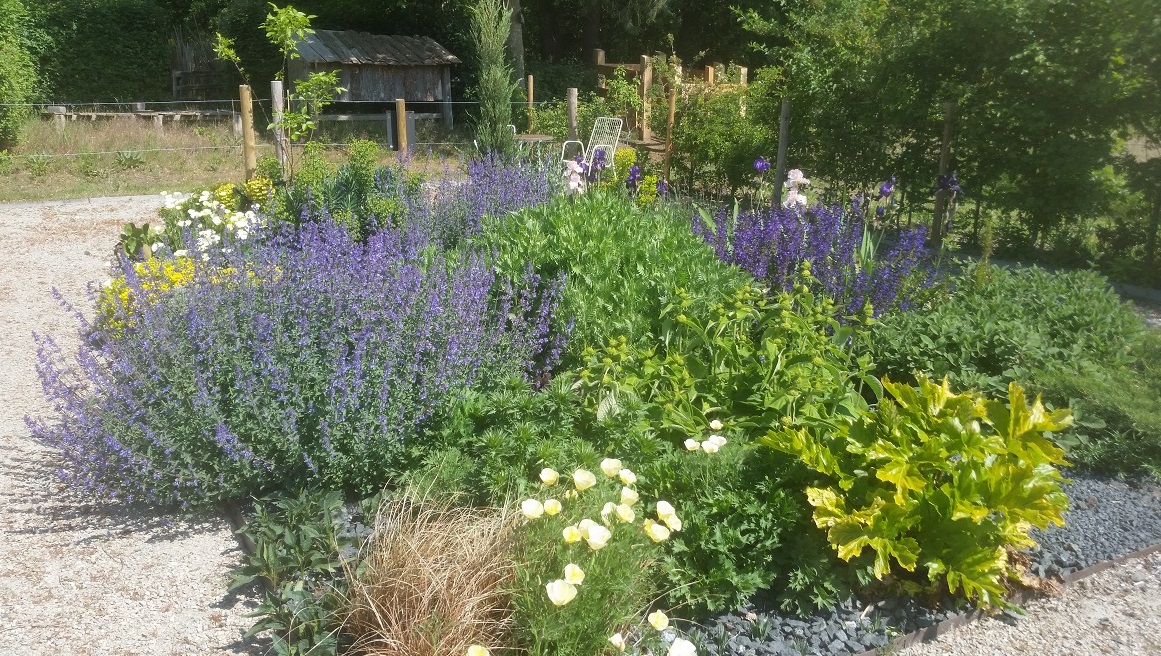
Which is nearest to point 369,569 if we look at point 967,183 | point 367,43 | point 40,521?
point 40,521

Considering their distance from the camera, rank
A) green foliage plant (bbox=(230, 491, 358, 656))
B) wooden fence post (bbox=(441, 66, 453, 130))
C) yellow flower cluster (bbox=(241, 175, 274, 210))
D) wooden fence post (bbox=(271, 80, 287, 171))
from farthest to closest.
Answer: wooden fence post (bbox=(441, 66, 453, 130)), wooden fence post (bbox=(271, 80, 287, 171)), yellow flower cluster (bbox=(241, 175, 274, 210)), green foliage plant (bbox=(230, 491, 358, 656))

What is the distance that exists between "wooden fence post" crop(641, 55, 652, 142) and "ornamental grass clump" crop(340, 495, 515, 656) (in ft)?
42.4

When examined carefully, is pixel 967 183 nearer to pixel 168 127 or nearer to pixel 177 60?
pixel 168 127

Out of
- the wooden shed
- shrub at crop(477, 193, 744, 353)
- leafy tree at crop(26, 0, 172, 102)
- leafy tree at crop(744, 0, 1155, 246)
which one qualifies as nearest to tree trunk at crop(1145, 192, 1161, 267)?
leafy tree at crop(744, 0, 1155, 246)

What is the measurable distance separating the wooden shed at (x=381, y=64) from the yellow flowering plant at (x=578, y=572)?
17114 mm

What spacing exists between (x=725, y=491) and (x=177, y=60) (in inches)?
975

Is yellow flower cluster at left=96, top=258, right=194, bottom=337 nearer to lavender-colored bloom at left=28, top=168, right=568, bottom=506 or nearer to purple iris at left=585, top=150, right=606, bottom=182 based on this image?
lavender-colored bloom at left=28, top=168, right=568, bottom=506

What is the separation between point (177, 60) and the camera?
23.7m

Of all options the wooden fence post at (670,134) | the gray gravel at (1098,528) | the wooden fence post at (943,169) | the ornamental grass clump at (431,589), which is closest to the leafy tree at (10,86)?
the wooden fence post at (670,134)

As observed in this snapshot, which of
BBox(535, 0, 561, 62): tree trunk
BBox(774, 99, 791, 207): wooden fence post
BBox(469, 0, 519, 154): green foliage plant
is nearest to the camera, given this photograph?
BBox(774, 99, 791, 207): wooden fence post

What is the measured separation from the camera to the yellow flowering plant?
2398 mm

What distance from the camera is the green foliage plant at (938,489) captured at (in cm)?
283

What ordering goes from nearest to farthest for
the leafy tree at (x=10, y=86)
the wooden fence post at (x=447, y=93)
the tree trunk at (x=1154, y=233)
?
the tree trunk at (x=1154, y=233), the leafy tree at (x=10, y=86), the wooden fence post at (x=447, y=93)

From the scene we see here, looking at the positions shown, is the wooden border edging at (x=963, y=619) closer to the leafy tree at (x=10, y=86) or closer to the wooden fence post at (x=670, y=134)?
the wooden fence post at (x=670, y=134)
